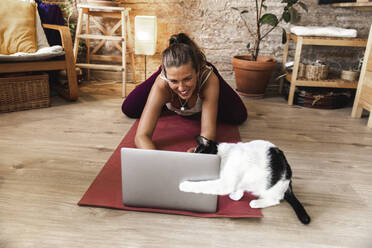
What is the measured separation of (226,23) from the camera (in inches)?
120

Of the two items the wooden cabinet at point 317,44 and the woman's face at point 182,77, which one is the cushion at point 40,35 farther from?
the wooden cabinet at point 317,44

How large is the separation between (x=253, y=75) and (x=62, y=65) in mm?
1634

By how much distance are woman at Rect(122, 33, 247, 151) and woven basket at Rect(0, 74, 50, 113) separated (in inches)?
29.1

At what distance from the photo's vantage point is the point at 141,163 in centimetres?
104

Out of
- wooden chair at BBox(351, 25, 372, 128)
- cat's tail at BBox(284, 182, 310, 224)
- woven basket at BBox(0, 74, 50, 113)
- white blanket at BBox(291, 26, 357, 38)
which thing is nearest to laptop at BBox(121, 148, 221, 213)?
cat's tail at BBox(284, 182, 310, 224)

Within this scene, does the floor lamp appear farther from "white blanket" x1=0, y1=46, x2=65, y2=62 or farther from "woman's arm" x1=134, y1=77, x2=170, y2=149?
"woman's arm" x1=134, y1=77, x2=170, y2=149

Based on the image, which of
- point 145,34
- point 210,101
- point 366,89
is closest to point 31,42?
point 145,34

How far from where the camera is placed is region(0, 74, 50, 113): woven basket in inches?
86.0

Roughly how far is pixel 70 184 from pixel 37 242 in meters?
0.36

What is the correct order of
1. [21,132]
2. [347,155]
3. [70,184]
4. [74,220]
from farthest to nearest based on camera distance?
[21,132]
[347,155]
[70,184]
[74,220]

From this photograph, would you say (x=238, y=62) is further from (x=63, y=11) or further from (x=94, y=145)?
(x=63, y=11)

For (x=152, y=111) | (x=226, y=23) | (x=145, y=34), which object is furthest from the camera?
(x=226, y=23)

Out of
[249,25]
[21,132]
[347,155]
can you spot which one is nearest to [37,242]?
[21,132]

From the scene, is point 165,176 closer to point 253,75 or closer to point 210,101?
point 210,101
